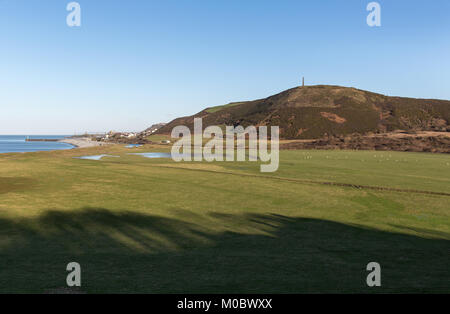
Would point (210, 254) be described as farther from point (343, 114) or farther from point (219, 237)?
point (343, 114)

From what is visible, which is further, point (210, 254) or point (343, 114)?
point (343, 114)

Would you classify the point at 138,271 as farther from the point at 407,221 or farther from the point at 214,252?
the point at 407,221

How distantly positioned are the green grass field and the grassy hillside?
106 m

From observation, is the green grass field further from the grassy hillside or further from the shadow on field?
the grassy hillside

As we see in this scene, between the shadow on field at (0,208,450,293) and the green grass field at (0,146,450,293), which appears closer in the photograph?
the shadow on field at (0,208,450,293)

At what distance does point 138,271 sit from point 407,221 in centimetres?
1228

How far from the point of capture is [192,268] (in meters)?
8.75

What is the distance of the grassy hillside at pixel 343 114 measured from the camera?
125 metres

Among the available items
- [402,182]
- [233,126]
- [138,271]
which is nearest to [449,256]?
[138,271]

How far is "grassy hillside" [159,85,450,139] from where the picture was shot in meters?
125

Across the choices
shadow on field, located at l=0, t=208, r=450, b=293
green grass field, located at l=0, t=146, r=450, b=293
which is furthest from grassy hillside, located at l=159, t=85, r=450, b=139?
shadow on field, located at l=0, t=208, r=450, b=293

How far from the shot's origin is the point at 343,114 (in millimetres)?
138625

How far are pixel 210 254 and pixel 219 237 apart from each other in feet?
6.99

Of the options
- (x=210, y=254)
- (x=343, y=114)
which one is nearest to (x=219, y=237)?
(x=210, y=254)
